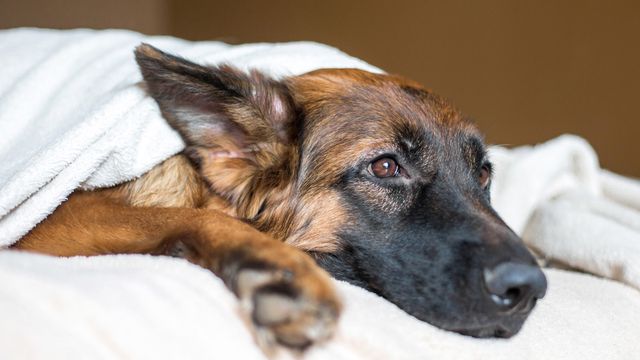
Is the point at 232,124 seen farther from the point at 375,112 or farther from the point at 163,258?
the point at 163,258

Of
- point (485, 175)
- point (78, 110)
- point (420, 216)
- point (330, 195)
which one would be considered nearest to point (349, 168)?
point (330, 195)

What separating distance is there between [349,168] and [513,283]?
388 mm

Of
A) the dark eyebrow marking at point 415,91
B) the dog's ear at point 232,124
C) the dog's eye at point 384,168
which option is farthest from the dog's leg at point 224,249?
the dark eyebrow marking at point 415,91

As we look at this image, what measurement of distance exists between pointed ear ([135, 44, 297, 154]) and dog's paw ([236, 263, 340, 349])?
55cm

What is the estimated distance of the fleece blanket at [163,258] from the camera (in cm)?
72

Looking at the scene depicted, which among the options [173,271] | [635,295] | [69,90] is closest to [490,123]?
[635,295]

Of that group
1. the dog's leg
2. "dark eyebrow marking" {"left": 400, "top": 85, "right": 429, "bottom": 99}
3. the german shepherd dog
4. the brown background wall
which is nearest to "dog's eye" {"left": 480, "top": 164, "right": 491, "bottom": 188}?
the german shepherd dog

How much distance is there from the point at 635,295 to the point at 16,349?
1143 millimetres

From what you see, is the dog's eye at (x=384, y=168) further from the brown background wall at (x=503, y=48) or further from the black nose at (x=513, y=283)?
the brown background wall at (x=503, y=48)

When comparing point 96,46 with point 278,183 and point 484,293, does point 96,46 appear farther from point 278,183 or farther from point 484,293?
point 484,293

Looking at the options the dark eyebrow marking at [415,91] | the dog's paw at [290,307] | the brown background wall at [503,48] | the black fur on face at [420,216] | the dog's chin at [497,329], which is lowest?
the brown background wall at [503,48]

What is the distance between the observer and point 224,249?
908 millimetres

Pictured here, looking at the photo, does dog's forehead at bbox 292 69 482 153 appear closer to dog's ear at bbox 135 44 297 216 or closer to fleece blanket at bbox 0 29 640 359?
dog's ear at bbox 135 44 297 216

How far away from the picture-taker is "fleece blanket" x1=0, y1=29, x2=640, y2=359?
72cm
